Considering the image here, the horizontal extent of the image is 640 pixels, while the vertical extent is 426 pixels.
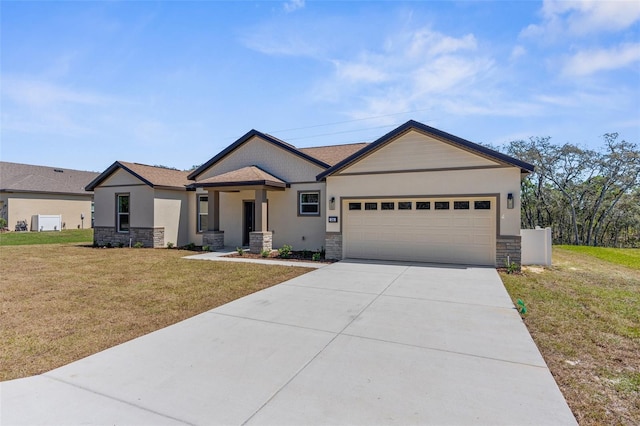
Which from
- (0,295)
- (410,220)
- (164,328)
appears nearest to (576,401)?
(164,328)

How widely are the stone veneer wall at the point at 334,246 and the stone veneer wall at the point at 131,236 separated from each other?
30.5 feet

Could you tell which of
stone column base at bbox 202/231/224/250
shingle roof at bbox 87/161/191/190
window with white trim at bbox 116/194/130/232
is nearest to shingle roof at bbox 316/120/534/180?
stone column base at bbox 202/231/224/250

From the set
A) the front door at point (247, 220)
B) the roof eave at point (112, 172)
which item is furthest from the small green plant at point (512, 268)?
the roof eave at point (112, 172)

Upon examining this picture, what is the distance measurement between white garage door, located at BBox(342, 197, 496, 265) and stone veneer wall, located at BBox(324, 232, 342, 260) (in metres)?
0.24

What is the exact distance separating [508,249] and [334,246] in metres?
5.83

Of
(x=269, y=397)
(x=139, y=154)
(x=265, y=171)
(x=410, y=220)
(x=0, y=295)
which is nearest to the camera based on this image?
(x=269, y=397)

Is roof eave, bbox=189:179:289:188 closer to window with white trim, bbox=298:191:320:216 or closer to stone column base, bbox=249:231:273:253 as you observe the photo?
window with white trim, bbox=298:191:320:216

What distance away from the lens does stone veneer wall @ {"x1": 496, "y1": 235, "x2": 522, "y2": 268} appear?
992cm

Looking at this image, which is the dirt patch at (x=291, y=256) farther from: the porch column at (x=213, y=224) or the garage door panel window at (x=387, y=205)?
the garage door panel window at (x=387, y=205)

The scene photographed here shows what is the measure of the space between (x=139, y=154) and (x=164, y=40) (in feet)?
66.0

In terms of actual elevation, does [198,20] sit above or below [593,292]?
above

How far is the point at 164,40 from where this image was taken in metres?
10.2

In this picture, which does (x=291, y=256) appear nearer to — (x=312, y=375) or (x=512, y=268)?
(x=512, y=268)

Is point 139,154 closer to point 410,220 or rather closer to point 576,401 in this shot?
point 410,220
